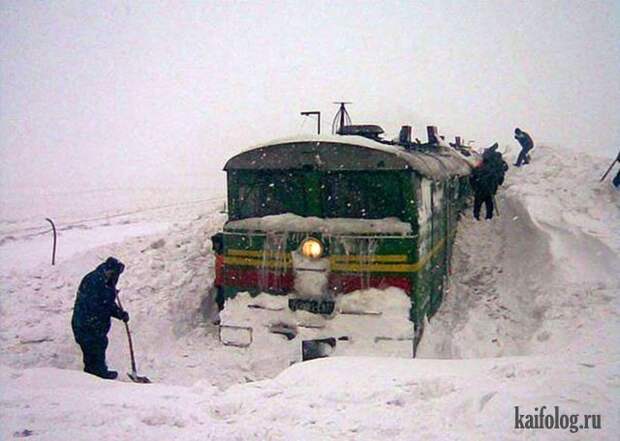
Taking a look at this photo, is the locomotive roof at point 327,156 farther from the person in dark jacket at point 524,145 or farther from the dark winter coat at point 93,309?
the person in dark jacket at point 524,145

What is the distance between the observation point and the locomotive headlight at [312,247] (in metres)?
6.37

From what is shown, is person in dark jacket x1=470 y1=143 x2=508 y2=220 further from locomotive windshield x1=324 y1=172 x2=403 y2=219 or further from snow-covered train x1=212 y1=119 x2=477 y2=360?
locomotive windshield x1=324 y1=172 x2=403 y2=219

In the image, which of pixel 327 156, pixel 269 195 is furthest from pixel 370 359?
pixel 269 195

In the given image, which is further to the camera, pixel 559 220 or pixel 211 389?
pixel 559 220

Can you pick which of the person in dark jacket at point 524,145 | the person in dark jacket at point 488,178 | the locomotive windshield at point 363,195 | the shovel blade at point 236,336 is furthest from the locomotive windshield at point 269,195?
the person in dark jacket at point 524,145

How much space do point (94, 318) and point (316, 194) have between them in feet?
10.1

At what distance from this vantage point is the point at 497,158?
1141cm

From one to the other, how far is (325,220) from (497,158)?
6454mm

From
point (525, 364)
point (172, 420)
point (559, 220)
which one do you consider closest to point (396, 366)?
point (525, 364)

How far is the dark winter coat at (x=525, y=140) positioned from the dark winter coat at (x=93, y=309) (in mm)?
12109

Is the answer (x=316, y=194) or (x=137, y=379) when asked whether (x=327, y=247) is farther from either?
(x=137, y=379)

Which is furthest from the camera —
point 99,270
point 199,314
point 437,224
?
point 199,314

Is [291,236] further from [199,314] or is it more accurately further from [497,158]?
[497,158]

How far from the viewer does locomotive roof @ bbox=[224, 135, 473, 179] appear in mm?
6305
